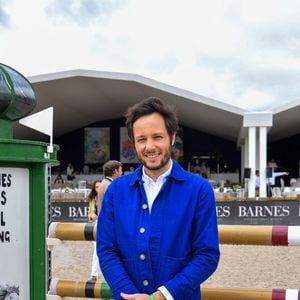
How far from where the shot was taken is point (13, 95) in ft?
7.86

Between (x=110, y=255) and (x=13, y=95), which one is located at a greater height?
(x=13, y=95)

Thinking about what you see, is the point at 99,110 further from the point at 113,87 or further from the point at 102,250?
the point at 102,250

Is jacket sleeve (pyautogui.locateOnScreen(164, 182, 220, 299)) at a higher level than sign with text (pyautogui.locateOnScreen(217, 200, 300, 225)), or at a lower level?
higher

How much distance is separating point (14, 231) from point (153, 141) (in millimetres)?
892

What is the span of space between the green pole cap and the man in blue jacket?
0.62 meters

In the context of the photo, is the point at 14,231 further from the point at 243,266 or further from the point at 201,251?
the point at 243,266

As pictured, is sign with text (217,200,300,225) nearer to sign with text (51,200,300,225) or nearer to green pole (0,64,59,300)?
sign with text (51,200,300,225)

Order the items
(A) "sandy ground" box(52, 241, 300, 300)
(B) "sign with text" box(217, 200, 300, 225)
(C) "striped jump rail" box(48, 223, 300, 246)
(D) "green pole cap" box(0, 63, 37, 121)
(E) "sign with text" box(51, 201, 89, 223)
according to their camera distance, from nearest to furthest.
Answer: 1. (D) "green pole cap" box(0, 63, 37, 121)
2. (C) "striped jump rail" box(48, 223, 300, 246)
3. (A) "sandy ground" box(52, 241, 300, 300)
4. (B) "sign with text" box(217, 200, 300, 225)
5. (E) "sign with text" box(51, 201, 89, 223)

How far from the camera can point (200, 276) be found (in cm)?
197

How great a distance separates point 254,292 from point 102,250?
1.06 m

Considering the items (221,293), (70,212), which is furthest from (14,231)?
(70,212)

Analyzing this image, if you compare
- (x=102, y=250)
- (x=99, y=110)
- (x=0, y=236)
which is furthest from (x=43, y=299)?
(x=99, y=110)

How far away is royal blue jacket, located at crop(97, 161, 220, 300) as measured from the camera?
1981mm

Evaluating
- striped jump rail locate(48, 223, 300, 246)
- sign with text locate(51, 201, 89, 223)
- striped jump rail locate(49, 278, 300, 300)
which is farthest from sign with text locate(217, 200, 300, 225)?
striped jump rail locate(48, 223, 300, 246)
